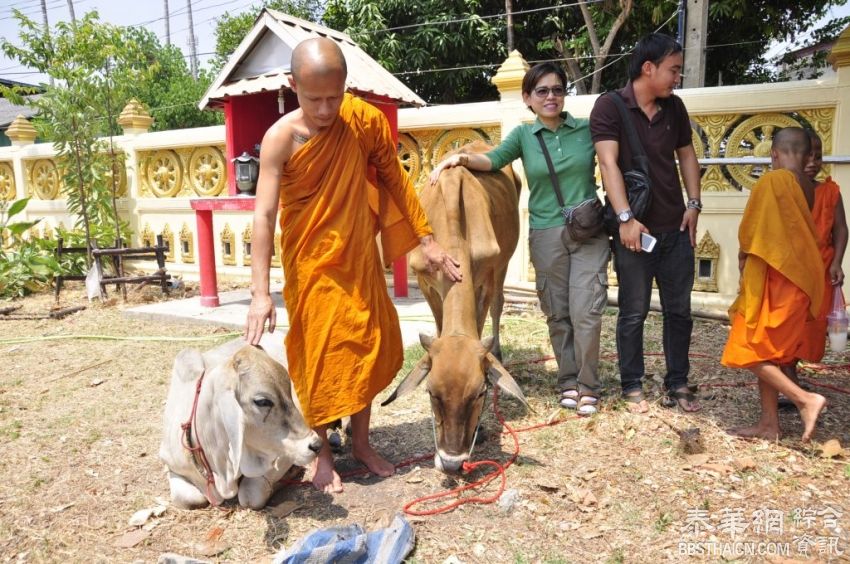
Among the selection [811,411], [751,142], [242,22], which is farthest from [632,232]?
[242,22]

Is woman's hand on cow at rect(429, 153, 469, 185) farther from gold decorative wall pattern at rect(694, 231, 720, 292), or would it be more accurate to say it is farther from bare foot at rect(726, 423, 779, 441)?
gold decorative wall pattern at rect(694, 231, 720, 292)

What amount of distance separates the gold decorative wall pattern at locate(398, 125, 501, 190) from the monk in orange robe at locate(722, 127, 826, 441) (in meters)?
4.19

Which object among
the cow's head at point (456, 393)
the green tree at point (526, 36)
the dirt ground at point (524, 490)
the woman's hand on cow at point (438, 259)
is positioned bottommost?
the dirt ground at point (524, 490)

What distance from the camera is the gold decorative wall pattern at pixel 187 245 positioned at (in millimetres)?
9453

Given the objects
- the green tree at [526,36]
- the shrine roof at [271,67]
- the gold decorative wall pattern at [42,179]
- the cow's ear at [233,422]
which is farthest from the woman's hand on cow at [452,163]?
the green tree at [526,36]

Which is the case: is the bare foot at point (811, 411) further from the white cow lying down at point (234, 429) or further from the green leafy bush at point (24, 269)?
the green leafy bush at point (24, 269)

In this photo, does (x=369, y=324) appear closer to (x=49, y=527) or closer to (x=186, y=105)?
(x=49, y=527)

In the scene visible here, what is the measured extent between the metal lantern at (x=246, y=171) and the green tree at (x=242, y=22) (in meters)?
15.6

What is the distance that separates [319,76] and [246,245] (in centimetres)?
661

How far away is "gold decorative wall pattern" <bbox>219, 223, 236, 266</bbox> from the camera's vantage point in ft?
30.2

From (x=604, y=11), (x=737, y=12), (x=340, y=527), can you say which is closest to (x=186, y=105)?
(x=604, y=11)

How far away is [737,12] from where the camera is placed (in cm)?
1075

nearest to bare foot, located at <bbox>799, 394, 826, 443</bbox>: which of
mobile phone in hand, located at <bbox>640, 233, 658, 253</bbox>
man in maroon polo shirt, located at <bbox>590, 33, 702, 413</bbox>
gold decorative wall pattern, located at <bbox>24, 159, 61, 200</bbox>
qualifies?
man in maroon polo shirt, located at <bbox>590, 33, 702, 413</bbox>

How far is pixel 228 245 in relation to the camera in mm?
9273
